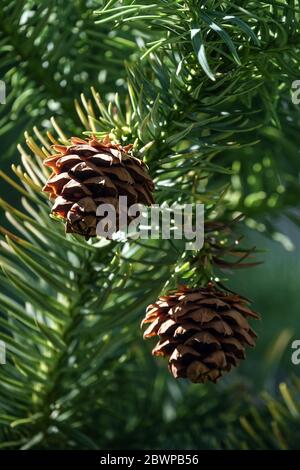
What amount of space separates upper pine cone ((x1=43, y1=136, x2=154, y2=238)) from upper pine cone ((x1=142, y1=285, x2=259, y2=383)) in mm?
67

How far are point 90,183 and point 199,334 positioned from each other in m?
0.10

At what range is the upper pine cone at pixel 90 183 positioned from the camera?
1.25ft

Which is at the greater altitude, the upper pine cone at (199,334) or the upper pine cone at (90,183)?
the upper pine cone at (90,183)

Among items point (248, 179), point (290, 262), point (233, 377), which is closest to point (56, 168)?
point (248, 179)

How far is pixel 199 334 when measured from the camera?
0.41 meters

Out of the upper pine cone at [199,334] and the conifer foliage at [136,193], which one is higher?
the conifer foliage at [136,193]

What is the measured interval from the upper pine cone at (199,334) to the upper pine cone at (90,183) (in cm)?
7

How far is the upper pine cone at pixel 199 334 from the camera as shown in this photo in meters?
0.41

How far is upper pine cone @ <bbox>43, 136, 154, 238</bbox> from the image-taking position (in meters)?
0.38

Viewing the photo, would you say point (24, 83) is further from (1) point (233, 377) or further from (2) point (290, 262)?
(2) point (290, 262)

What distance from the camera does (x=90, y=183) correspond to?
0.39 metres

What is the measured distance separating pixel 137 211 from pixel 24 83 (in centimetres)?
21

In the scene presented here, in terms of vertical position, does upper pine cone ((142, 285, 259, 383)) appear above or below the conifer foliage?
below

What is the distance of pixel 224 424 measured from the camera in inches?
26.6
